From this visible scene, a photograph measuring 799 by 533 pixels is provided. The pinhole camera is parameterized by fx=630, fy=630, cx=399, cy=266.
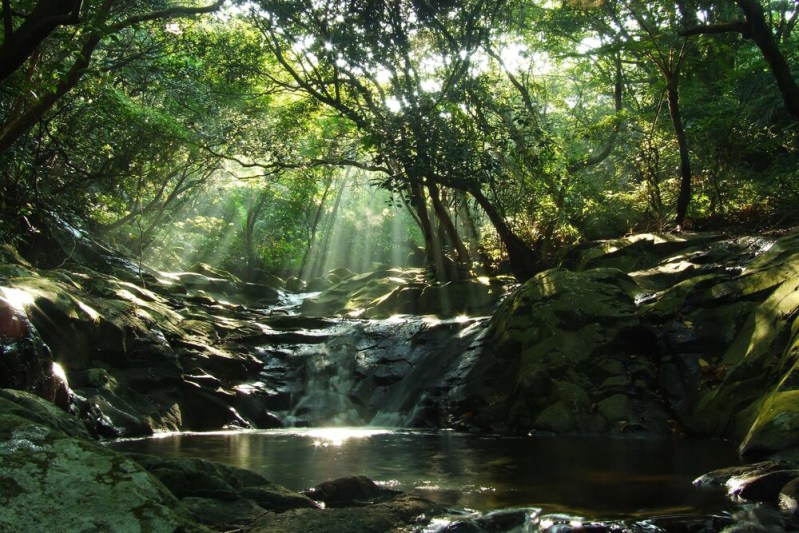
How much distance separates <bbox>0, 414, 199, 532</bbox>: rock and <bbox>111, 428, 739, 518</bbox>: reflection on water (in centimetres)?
290

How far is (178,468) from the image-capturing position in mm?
5270

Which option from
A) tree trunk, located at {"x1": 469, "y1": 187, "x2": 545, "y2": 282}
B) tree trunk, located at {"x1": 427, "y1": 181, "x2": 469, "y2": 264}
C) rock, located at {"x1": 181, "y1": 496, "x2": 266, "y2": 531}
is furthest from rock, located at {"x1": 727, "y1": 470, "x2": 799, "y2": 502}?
tree trunk, located at {"x1": 469, "y1": 187, "x2": 545, "y2": 282}

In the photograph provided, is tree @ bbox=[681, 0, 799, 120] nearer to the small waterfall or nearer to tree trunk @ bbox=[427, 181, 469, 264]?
tree trunk @ bbox=[427, 181, 469, 264]

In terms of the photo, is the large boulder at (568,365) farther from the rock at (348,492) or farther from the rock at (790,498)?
the rock at (348,492)

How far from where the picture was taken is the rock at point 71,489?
3291 mm

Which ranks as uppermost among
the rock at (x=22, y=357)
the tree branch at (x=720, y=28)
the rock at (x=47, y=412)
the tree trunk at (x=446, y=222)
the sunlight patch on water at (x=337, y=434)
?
the tree branch at (x=720, y=28)

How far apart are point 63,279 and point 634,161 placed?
609 inches

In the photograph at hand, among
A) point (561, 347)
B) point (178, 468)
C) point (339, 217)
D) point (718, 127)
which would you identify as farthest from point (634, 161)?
point (339, 217)

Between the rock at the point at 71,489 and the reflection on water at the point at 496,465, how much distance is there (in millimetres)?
2900

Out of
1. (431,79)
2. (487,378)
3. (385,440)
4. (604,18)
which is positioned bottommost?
(385,440)

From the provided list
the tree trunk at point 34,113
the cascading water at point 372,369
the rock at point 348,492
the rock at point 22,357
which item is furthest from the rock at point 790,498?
the tree trunk at point 34,113

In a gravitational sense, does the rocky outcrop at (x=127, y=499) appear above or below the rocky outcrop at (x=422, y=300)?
A: below

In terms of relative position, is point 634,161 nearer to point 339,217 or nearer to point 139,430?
point 139,430

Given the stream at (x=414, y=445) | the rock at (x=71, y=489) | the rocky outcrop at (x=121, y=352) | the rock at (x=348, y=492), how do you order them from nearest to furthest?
1. the rock at (x=71, y=489)
2. the rock at (x=348, y=492)
3. the stream at (x=414, y=445)
4. the rocky outcrop at (x=121, y=352)
